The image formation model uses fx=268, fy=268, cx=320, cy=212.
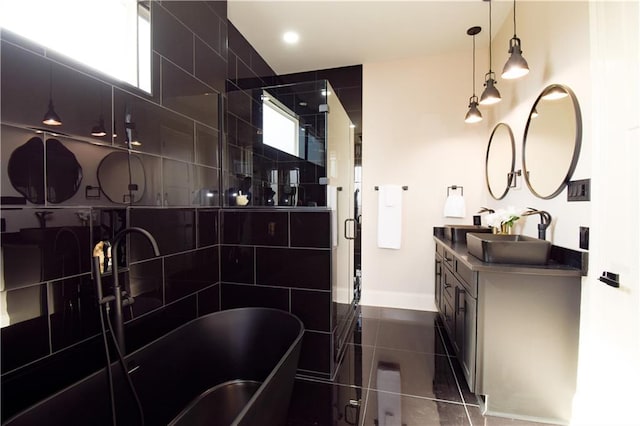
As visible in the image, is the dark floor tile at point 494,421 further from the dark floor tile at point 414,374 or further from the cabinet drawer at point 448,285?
the cabinet drawer at point 448,285

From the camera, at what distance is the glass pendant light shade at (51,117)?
102cm

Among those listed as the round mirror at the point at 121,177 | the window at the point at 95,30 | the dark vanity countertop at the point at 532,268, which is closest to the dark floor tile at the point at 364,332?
the dark vanity countertop at the point at 532,268

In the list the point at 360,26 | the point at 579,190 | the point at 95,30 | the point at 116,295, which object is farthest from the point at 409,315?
the point at 95,30

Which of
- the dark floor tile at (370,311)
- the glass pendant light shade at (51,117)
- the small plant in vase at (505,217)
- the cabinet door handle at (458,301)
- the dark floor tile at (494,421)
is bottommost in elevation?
the dark floor tile at (494,421)

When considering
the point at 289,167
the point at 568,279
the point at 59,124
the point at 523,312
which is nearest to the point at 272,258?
the point at 289,167

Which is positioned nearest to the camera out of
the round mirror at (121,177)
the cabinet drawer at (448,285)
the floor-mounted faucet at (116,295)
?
the floor-mounted faucet at (116,295)

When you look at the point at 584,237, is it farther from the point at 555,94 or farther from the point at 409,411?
the point at 409,411

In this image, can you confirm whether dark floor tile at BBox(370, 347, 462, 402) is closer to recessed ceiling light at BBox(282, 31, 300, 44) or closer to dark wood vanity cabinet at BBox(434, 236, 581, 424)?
dark wood vanity cabinet at BBox(434, 236, 581, 424)

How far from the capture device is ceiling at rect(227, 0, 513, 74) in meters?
2.31

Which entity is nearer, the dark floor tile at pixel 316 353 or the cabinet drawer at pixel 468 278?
the cabinet drawer at pixel 468 278

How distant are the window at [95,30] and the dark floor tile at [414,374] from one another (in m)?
2.37

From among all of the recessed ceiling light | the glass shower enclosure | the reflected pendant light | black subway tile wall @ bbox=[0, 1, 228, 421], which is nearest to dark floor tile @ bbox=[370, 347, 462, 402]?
the glass shower enclosure

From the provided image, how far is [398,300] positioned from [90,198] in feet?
9.97

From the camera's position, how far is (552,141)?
1784 mm
